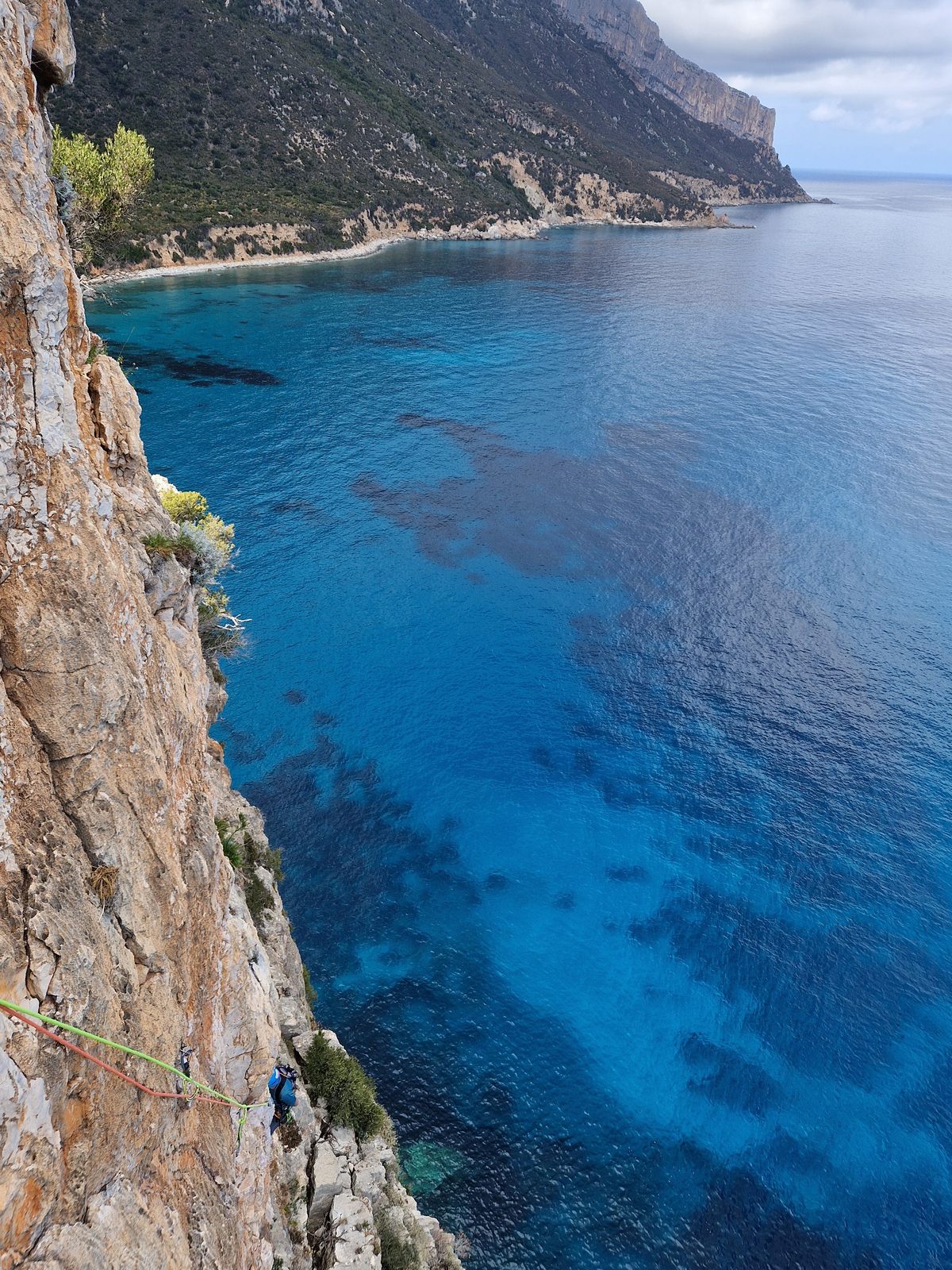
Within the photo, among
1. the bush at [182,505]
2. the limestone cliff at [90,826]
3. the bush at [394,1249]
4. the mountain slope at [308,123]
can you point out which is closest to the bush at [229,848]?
the limestone cliff at [90,826]

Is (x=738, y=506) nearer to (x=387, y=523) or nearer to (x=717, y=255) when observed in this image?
(x=387, y=523)

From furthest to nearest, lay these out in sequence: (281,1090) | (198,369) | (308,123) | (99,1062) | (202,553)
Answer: (308,123) → (198,369) → (202,553) → (281,1090) → (99,1062)

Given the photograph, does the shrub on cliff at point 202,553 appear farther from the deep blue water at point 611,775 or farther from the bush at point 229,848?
the deep blue water at point 611,775

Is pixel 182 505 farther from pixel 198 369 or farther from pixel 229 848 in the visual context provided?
pixel 198 369

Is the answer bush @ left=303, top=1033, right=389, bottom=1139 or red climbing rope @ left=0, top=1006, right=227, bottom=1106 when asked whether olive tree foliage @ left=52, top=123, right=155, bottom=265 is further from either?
red climbing rope @ left=0, top=1006, right=227, bottom=1106

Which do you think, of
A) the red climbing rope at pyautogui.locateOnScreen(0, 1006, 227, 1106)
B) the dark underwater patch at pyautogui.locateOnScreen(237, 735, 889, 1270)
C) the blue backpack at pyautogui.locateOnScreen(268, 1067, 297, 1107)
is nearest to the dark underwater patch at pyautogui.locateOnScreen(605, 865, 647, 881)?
the dark underwater patch at pyautogui.locateOnScreen(237, 735, 889, 1270)

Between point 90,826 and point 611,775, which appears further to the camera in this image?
point 611,775

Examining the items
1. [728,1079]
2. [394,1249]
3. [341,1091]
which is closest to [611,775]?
[728,1079]
